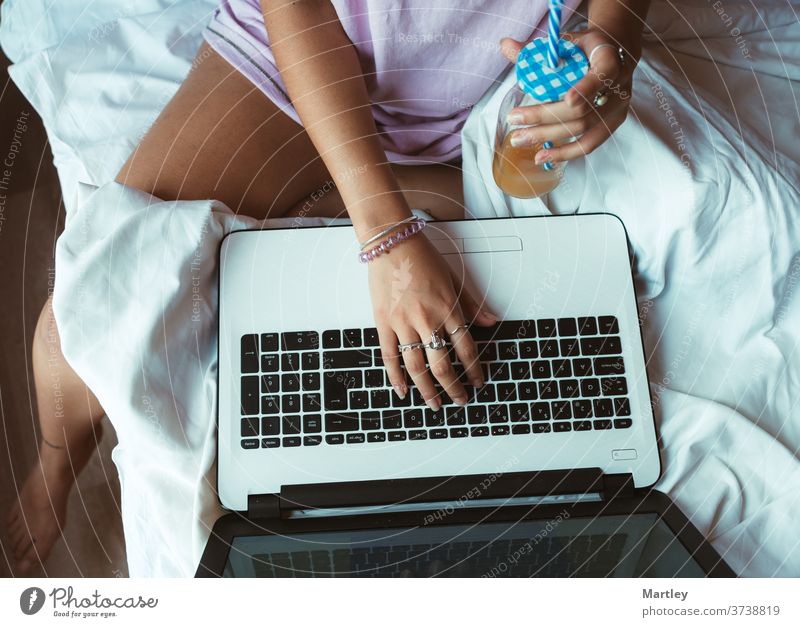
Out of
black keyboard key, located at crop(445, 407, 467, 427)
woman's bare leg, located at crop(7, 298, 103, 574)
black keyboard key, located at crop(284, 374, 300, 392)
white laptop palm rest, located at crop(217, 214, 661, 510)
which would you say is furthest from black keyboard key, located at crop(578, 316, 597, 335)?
woman's bare leg, located at crop(7, 298, 103, 574)

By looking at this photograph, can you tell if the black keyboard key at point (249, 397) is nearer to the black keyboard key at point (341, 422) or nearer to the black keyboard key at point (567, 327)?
the black keyboard key at point (341, 422)

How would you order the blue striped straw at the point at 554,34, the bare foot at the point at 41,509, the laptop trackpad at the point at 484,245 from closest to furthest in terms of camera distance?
the blue striped straw at the point at 554,34
the laptop trackpad at the point at 484,245
the bare foot at the point at 41,509

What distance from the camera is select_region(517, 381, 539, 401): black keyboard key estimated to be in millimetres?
438

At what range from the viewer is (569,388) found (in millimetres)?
438

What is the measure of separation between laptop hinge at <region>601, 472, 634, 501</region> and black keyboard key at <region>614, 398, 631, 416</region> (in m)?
0.04

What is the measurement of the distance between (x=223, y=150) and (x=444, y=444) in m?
0.30

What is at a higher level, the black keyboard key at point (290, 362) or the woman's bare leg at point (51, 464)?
the black keyboard key at point (290, 362)

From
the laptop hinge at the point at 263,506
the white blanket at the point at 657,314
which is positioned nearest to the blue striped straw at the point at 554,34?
the white blanket at the point at 657,314

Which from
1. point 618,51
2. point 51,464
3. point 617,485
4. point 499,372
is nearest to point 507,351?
point 499,372

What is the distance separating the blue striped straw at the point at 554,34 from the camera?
0.36 metres

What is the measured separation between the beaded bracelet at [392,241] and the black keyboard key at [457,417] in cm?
12

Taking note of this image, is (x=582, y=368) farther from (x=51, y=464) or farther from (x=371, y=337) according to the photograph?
(x=51, y=464)

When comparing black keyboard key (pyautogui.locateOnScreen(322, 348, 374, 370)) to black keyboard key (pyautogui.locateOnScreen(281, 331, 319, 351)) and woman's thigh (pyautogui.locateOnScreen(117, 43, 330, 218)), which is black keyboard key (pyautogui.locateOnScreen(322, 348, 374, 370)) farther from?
woman's thigh (pyautogui.locateOnScreen(117, 43, 330, 218))

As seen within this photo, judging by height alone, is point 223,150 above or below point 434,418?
above
